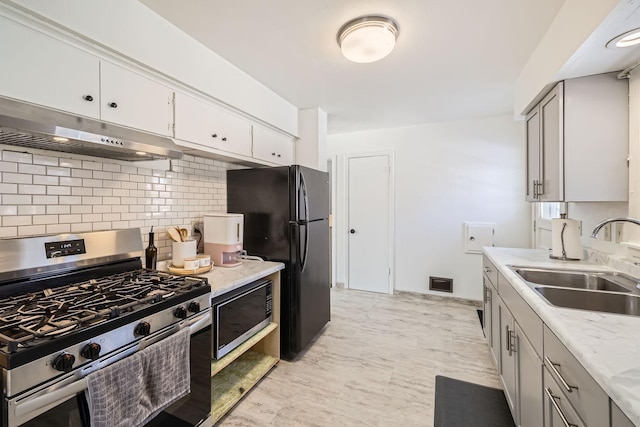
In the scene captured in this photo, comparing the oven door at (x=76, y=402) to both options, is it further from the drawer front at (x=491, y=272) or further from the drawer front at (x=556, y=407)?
the drawer front at (x=491, y=272)

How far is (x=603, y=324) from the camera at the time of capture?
104cm

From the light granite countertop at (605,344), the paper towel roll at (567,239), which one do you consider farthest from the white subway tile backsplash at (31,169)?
the paper towel roll at (567,239)

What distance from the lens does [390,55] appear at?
7.20ft

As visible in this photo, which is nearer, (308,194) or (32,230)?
(32,230)

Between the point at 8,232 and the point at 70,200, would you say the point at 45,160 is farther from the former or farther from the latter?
the point at 8,232

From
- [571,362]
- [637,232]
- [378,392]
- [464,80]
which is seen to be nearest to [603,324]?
[571,362]

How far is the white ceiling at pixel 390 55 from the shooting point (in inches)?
65.7

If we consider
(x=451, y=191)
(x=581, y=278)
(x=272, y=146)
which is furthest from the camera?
(x=451, y=191)

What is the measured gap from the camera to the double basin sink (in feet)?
4.66

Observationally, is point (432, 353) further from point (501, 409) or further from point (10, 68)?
point (10, 68)

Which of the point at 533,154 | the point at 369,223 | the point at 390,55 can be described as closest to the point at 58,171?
the point at 390,55

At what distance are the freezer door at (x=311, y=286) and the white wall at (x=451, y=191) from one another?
68.5 inches

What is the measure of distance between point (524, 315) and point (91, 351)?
6.19ft

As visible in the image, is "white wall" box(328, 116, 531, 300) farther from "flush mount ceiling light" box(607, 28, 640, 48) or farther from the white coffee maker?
the white coffee maker
